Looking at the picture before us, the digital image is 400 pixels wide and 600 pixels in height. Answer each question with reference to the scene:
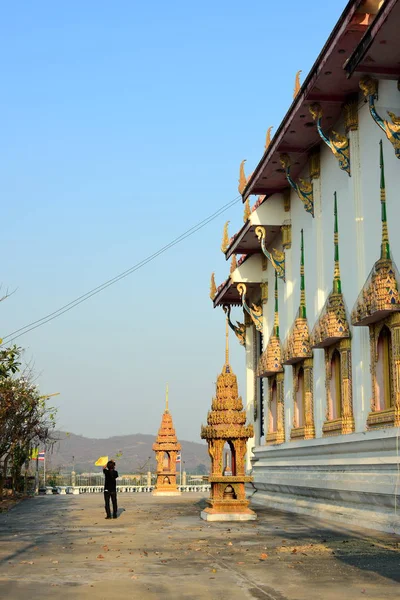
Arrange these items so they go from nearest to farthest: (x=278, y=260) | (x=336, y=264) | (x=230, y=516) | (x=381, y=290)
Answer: (x=381, y=290) < (x=230, y=516) < (x=336, y=264) < (x=278, y=260)

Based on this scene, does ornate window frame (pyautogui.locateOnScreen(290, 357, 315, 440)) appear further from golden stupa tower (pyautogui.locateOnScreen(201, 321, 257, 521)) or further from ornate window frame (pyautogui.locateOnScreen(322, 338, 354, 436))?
golden stupa tower (pyautogui.locateOnScreen(201, 321, 257, 521))

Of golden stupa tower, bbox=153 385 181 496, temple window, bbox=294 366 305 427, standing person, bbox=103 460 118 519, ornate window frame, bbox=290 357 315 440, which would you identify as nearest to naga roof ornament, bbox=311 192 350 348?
ornate window frame, bbox=290 357 315 440

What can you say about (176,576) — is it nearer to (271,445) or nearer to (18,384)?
(271,445)

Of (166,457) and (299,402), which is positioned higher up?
(299,402)

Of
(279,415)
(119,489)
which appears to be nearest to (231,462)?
(279,415)

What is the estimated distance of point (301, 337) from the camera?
21.2m

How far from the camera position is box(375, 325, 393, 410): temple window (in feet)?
51.8

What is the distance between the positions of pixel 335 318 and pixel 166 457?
23926 millimetres

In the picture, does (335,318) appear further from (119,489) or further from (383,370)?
(119,489)

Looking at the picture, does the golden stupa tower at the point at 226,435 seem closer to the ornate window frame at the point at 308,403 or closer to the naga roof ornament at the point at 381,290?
the ornate window frame at the point at 308,403

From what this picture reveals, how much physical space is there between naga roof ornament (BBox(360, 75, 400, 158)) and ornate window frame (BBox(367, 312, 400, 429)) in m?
3.27

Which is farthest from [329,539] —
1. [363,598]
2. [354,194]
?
[354,194]

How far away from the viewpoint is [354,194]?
58.3 ft

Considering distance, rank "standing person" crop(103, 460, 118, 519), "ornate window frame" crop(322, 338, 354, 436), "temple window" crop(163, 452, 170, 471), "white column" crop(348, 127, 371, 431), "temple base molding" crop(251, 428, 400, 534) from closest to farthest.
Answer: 1. "temple base molding" crop(251, 428, 400, 534)
2. "white column" crop(348, 127, 371, 431)
3. "ornate window frame" crop(322, 338, 354, 436)
4. "standing person" crop(103, 460, 118, 519)
5. "temple window" crop(163, 452, 170, 471)
